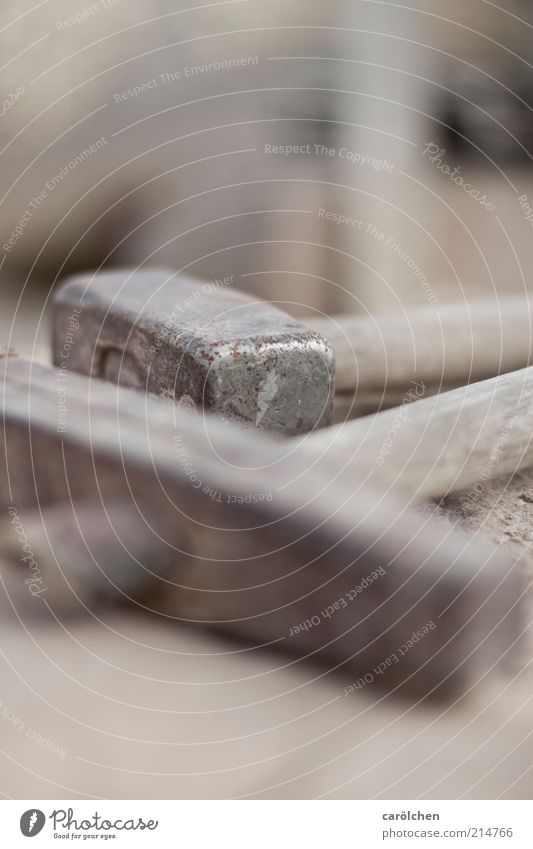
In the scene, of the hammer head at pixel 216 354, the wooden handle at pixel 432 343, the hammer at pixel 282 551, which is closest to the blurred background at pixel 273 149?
the wooden handle at pixel 432 343

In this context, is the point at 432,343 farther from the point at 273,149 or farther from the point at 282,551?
the point at 273,149

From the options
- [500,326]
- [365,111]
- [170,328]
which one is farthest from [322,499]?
[365,111]

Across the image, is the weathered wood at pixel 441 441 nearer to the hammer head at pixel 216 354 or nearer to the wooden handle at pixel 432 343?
the hammer head at pixel 216 354

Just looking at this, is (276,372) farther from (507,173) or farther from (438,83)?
(507,173)

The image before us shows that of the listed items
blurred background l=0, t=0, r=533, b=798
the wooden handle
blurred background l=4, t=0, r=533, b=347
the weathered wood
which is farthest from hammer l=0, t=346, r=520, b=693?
blurred background l=4, t=0, r=533, b=347

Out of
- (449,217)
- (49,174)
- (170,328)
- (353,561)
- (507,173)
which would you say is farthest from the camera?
(507,173)

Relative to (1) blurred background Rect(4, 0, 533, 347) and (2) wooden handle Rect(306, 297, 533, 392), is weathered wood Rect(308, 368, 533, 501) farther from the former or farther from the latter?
(1) blurred background Rect(4, 0, 533, 347)
